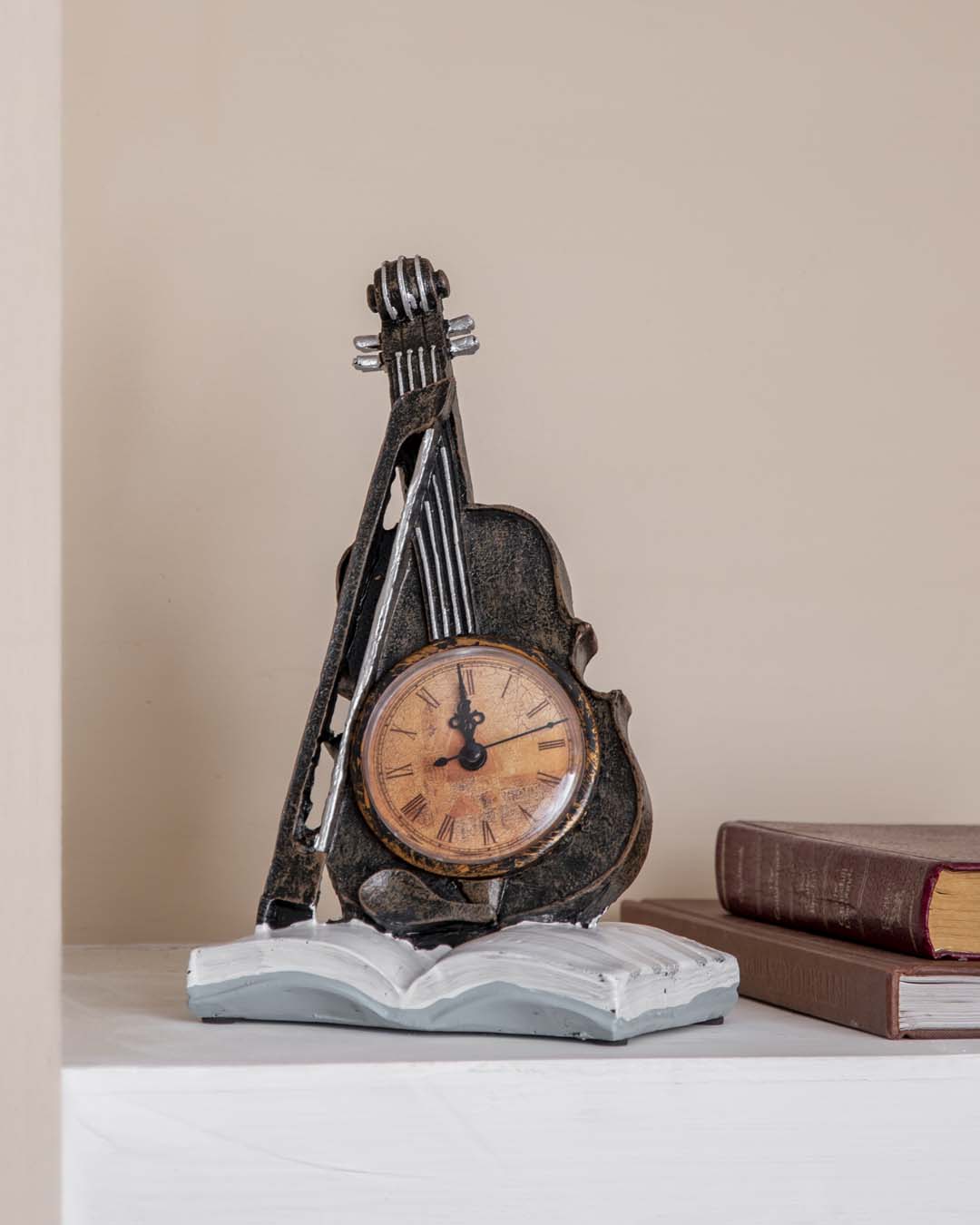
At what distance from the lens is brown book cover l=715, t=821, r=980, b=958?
835mm

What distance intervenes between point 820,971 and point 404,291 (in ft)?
1.67

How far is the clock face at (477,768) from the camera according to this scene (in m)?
0.87

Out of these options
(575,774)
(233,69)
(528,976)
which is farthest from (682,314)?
(528,976)

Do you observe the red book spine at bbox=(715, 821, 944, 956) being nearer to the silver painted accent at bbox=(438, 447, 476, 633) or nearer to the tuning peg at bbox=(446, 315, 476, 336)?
the silver painted accent at bbox=(438, 447, 476, 633)

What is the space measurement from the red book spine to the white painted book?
104 millimetres

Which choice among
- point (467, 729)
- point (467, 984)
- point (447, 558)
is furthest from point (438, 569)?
point (467, 984)

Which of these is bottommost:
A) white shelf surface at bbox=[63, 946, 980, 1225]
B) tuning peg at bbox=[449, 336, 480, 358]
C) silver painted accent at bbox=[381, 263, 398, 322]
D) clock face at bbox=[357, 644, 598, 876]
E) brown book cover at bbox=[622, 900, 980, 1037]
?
white shelf surface at bbox=[63, 946, 980, 1225]

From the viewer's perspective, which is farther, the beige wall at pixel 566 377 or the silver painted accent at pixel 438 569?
the beige wall at pixel 566 377

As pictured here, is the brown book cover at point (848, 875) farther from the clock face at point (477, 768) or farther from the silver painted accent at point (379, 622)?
the silver painted accent at point (379, 622)

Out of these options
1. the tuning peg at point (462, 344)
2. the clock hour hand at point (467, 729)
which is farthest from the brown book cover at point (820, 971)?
the tuning peg at point (462, 344)

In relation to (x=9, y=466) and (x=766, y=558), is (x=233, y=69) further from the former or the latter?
(x=9, y=466)

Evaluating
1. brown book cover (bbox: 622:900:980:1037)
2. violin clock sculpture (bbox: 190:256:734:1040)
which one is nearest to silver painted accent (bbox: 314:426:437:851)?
violin clock sculpture (bbox: 190:256:734:1040)

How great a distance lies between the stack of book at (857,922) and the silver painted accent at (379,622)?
1.00ft

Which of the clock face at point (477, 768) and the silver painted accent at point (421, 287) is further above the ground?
the silver painted accent at point (421, 287)
